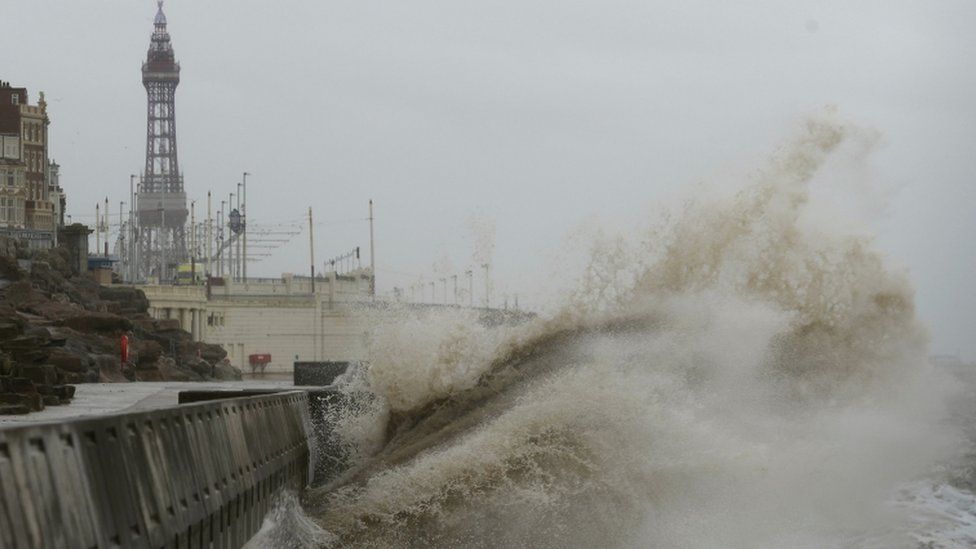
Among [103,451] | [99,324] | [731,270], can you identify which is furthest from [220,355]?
[103,451]

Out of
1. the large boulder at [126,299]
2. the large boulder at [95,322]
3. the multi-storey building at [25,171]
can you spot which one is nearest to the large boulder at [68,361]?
the large boulder at [95,322]

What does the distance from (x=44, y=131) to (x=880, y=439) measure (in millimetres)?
109948

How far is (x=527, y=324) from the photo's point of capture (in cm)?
2173

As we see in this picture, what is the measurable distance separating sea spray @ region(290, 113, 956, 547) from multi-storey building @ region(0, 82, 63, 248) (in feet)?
277

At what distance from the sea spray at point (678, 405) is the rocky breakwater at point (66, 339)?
565 centimetres

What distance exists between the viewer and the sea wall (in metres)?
6.83

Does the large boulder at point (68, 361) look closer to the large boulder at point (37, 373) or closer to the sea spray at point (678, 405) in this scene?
the large boulder at point (37, 373)

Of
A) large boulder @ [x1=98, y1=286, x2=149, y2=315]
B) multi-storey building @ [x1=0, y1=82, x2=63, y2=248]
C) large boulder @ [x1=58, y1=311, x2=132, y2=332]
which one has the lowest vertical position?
→ large boulder @ [x1=58, y1=311, x2=132, y2=332]

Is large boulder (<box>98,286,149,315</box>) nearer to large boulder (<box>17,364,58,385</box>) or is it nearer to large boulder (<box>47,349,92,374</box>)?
large boulder (<box>47,349,92,374</box>)

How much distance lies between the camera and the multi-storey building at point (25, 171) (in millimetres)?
109706

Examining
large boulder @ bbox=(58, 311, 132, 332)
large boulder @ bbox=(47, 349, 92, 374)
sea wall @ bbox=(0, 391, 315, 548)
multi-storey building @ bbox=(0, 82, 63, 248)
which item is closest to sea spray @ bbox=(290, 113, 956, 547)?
sea wall @ bbox=(0, 391, 315, 548)

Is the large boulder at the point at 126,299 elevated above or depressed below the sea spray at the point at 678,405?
above

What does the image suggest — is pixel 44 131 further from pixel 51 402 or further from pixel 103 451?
pixel 103 451

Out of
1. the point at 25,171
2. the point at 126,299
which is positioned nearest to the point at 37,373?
the point at 126,299
